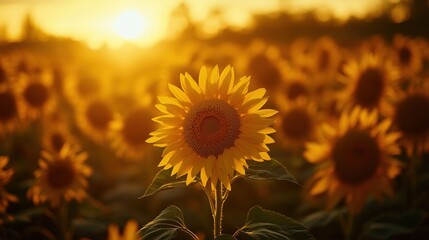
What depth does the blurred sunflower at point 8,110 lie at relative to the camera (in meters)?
8.02

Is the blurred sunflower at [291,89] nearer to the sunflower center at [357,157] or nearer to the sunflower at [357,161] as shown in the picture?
the sunflower at [357,161]

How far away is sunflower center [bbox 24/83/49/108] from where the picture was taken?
9.51 m

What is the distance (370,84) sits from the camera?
7.42m

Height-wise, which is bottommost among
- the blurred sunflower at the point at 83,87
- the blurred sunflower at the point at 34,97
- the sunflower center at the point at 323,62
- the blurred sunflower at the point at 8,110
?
the blurred sunflower at the point at 8,110

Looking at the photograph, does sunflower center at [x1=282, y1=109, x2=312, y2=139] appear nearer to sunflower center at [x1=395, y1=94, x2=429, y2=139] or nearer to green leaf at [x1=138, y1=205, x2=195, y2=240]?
sunflower center at [x1=395, y1=94, x2=429, y2=139]

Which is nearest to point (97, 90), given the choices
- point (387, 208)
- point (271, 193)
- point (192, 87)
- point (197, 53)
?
point (197, 53)

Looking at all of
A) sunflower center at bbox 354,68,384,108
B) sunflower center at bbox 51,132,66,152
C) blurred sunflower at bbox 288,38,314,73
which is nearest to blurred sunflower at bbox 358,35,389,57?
blurred sunflower at bbox 288,38,314,73

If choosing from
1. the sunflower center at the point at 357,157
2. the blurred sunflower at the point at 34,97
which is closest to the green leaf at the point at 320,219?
the sunflower center at the point at 357,157

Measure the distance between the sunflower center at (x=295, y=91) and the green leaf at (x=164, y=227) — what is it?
7.30 metres

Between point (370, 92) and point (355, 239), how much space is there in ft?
9.77

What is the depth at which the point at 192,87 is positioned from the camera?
303cm

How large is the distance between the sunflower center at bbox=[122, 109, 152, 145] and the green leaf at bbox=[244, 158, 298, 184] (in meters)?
4.92

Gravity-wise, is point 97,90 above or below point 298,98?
above

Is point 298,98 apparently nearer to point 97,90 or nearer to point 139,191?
point 139,191
